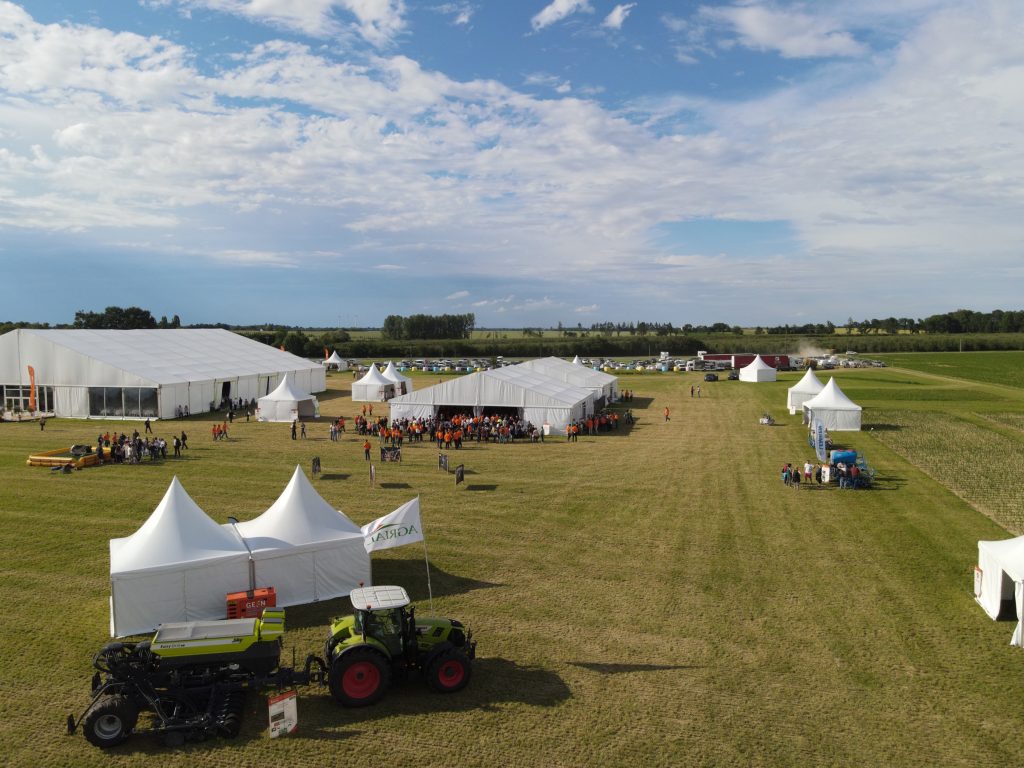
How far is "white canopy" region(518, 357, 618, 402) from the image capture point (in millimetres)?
44531

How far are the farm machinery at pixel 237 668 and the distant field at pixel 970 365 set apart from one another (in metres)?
70.5

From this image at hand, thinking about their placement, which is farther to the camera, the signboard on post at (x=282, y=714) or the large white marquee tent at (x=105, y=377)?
the large white marquee tent at (x=105, y=377)

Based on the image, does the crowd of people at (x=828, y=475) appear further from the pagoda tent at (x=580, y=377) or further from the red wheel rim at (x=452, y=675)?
the pagoda tent at (x=580, y=377)

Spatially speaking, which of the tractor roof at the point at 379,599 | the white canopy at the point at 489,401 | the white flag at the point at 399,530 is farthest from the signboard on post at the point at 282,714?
the white canopy at the point at 489,401

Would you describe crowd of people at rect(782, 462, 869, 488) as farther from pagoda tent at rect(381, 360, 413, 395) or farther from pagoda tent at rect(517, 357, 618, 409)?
pagoda tent at rect(381, 360, 413, 395)

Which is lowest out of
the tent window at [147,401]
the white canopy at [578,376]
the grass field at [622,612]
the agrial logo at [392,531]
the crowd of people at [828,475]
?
the grass field at [622,612]

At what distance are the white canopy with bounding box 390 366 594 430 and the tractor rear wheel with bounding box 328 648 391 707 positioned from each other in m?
25.7

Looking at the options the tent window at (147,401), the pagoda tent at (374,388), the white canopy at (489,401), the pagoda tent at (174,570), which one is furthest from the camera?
the pagoda tent at (374,388)

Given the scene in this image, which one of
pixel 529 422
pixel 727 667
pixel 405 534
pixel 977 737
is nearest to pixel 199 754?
pixel 405 534

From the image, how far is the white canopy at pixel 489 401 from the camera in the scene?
35.1 m

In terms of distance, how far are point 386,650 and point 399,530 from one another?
3883 mm

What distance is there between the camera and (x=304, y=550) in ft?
44.0

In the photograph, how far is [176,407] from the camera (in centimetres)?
4047

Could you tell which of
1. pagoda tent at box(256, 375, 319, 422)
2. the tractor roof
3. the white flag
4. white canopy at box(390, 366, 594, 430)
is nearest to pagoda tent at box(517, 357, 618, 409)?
white canopy at box(390, 366, 594, 430)
